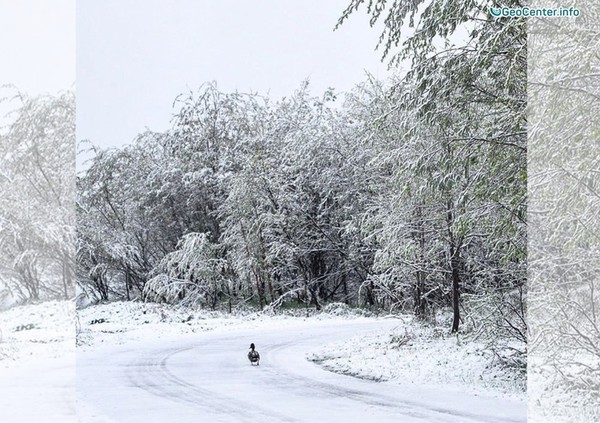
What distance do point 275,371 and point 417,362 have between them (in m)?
0.69

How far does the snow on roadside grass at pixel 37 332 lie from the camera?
12.7 feet

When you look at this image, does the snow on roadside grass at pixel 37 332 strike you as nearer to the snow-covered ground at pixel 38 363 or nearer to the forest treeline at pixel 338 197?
the snow-covered ground at pixel 38 363

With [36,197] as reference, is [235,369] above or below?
below

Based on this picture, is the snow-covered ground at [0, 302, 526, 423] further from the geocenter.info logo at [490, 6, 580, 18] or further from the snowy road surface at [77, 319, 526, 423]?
Answer: the geocenter.info logo at [490, 6, 580, 18]

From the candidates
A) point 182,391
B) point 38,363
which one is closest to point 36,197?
point 38,363

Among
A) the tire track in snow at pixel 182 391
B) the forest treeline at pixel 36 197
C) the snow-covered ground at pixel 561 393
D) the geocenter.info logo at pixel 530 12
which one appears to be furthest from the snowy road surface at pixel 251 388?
the geocenter.info logo at pixel 530 12

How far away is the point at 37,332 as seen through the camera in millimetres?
4000

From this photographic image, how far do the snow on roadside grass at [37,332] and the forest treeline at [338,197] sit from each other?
20 centimetres

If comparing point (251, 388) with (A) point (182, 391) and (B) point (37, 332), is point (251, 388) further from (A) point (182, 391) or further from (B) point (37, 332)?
(B) point (37, 332)

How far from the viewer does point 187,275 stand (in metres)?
3.92

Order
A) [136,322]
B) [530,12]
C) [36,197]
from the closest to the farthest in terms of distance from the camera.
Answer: [530,12] → [36,197] → [136,322]

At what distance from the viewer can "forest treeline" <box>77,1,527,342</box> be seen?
375 cm

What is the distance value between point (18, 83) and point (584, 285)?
293 centimetres

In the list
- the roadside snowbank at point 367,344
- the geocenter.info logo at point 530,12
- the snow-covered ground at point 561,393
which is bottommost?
the snow-covered ground at point 561,393
